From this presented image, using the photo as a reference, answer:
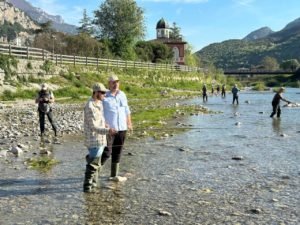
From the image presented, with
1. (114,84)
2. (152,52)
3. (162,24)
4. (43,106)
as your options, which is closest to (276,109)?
(43,106)

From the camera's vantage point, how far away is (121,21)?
93688 mm

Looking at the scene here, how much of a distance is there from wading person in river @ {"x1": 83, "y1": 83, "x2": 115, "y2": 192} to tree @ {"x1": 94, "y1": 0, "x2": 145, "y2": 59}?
8060 centimetres

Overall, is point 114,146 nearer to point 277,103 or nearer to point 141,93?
point 277,103

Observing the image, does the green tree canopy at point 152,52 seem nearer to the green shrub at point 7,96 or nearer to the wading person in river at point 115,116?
the green shrub at point 7,96

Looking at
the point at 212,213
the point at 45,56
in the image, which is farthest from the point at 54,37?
the point at 212,213

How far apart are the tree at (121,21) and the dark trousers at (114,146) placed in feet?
261

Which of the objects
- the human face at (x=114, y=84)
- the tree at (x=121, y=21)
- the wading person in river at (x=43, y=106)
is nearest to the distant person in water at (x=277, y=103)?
the wading person in river at (x=43, y=106)

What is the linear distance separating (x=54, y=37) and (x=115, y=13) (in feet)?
95.8

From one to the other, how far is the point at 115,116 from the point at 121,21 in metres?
85.5

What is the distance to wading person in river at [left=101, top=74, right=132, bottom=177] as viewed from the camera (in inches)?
410

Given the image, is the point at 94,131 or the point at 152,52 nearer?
the point at 94,131

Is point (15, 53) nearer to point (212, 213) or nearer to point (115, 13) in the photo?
point (212, 213)

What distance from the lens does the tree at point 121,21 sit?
92188 millimetres

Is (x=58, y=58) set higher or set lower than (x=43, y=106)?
higher
